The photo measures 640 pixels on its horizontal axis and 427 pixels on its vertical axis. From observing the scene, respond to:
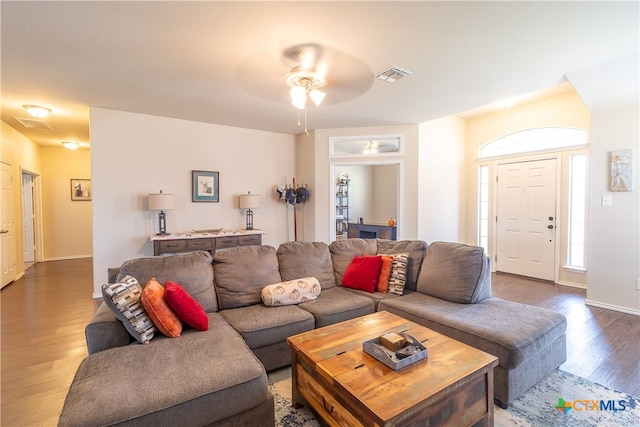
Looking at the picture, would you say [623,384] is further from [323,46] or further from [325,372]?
[323,46]

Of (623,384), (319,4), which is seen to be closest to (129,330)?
(319,4)

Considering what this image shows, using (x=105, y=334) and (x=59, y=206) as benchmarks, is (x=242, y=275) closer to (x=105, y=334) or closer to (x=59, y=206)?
(x=105, y=334)

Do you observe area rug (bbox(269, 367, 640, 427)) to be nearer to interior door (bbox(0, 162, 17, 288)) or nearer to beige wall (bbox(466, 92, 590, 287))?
beige wall (bbox(466, 92, 590, 287))

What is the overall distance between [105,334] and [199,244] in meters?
2.60

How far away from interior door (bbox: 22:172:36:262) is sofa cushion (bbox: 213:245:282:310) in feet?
21.0

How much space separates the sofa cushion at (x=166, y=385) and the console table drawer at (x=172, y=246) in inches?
104

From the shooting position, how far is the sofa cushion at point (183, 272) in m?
2.31

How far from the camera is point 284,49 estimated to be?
8.30ft

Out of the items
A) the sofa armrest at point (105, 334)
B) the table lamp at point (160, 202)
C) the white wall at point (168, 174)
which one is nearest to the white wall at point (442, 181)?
the white wall at point (168, 174)

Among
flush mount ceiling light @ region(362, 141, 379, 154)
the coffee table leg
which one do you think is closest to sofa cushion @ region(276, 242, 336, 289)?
the coffee table leg

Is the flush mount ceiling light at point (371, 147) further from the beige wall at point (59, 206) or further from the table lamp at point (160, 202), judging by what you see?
the beige wall at point (59, 206)

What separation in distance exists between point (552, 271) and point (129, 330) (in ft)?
18.8

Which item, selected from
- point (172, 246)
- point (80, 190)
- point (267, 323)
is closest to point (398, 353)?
point (267, 323)

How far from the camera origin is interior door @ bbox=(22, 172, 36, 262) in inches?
249
